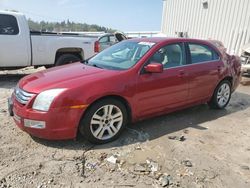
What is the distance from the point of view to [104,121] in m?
3.97

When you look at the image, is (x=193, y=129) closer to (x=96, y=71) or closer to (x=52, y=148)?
(x=96, y=71)

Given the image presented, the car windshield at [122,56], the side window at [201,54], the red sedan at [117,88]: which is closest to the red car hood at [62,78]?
the red sedan at [117,88]

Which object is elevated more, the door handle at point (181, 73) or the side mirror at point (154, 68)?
the side mirror at point (154, 68)

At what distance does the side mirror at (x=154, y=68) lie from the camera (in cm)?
416

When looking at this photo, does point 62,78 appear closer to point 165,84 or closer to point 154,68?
point 154,68

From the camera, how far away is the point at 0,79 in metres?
8.40

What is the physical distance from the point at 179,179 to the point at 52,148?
1741mm

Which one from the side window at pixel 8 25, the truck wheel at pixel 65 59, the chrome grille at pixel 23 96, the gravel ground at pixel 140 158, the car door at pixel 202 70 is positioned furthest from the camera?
the truck wheel at pixel 65 59

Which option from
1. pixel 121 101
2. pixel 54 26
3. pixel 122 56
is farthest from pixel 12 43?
pixel 54 26

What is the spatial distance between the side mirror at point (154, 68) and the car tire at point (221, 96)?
2.00 meters

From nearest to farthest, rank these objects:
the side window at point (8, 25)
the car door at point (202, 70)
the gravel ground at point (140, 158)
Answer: the gravel ground at point (140, 158), the car door at point (202, 70), the side window at point (8, 25)

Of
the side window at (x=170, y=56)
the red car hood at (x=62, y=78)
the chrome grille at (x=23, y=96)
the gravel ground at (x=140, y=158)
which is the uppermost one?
the side window at (x=170, y=56)

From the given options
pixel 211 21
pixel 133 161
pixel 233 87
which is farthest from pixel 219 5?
pixel 133 161

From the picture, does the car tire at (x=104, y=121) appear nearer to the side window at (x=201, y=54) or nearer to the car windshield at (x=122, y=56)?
the car windshield at (x=122, y=56)
